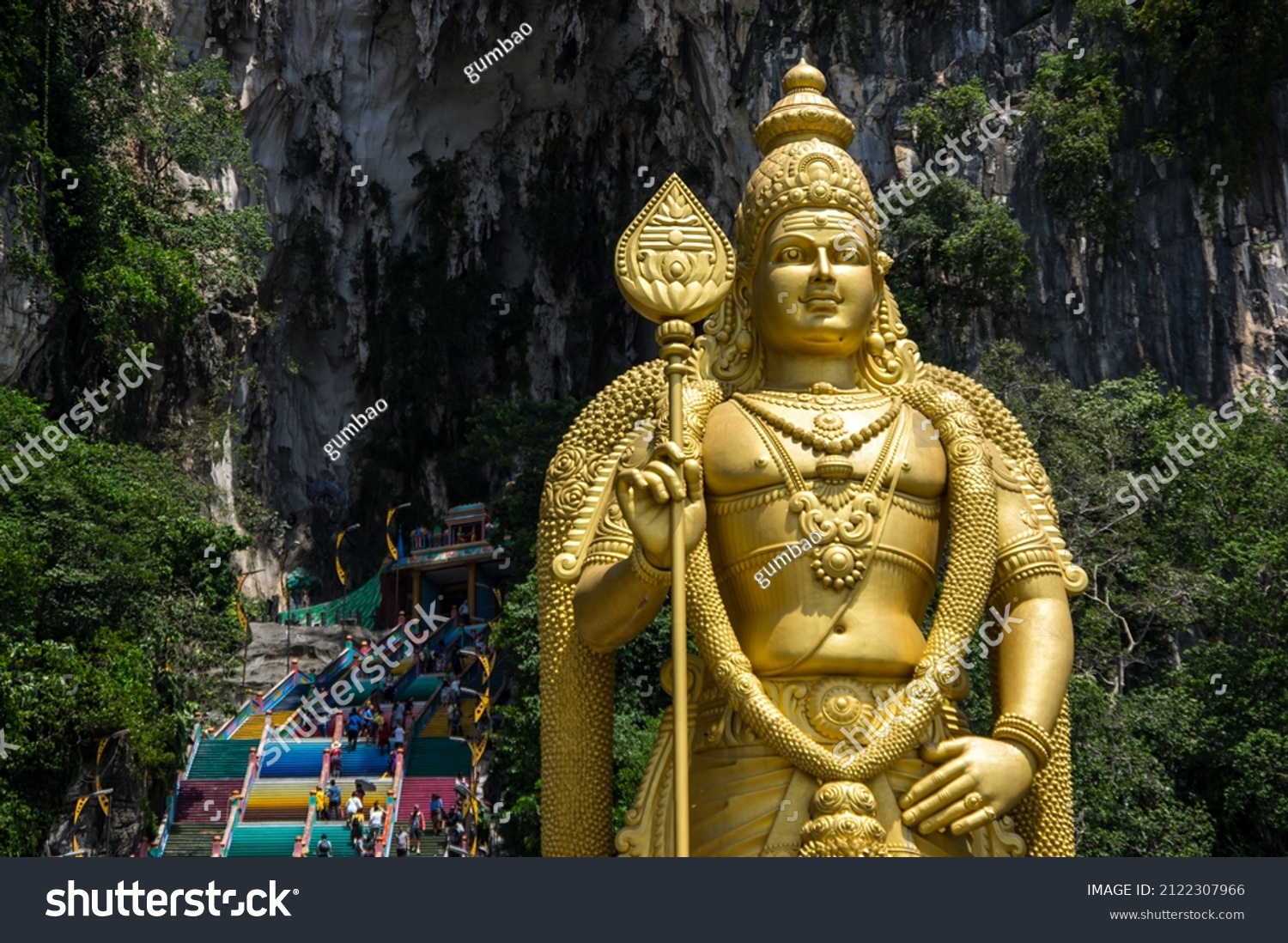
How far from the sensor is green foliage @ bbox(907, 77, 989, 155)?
22.0 metres

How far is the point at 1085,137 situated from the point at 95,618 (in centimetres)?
1382

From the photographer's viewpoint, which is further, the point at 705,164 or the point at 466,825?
the point at 705,164

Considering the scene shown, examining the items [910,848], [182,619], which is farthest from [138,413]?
[910,848]

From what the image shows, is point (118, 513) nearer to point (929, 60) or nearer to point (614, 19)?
point (929, 60)

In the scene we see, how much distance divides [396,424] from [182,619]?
16557mm

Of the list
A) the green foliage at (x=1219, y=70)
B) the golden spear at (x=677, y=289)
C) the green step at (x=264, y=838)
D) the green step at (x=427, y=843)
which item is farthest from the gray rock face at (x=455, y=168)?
the golden spear at (x=677, y=289)

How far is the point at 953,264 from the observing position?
69.7 feet

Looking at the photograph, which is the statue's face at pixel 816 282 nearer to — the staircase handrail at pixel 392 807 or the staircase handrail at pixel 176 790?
the staircase handrail at pixel 392 807

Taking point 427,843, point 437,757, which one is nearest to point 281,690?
point 437,757

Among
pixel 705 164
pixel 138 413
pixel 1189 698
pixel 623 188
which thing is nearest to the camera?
pixel 1189 698

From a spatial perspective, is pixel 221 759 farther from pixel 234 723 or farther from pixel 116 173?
pixel 116 173

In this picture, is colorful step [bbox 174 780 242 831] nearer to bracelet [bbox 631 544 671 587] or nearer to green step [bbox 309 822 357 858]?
green step [bbox 309 822 357 858]

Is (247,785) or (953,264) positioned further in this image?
(953,264)

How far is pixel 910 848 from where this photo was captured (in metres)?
5.30
